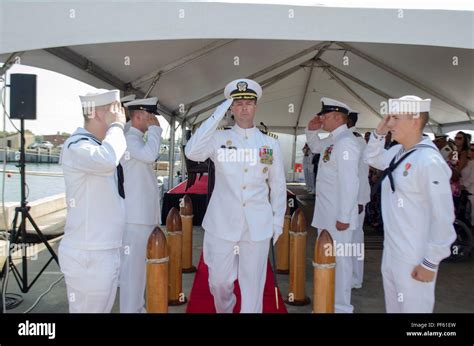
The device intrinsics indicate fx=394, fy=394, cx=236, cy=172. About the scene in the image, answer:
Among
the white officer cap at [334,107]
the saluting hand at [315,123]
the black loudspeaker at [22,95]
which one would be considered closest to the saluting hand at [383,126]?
the white officer cap at [334,107]

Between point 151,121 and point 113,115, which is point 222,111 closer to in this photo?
point 113,115

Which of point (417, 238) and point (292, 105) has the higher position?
point (292, 105)

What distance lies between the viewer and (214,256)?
9.35 feet

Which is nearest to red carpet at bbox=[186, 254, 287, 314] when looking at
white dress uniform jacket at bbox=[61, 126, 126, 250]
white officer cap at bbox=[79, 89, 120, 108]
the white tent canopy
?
white dress uniform jacket at bbox=[61, 126, 126, 250]

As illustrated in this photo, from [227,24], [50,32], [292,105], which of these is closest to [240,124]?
[227,24]

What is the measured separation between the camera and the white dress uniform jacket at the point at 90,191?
2.15m

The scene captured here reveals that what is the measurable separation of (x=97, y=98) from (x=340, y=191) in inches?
84.6

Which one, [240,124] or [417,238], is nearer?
[417,238]

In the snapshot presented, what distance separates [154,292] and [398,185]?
1.71 meters

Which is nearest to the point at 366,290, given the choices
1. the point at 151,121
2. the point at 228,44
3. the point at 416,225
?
the point at 416,225

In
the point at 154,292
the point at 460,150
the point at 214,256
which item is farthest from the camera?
the point at 460,150

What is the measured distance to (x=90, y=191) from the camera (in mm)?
2262

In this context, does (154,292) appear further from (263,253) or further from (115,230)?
(263,253)

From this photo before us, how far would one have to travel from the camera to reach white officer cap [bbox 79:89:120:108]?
229cm
